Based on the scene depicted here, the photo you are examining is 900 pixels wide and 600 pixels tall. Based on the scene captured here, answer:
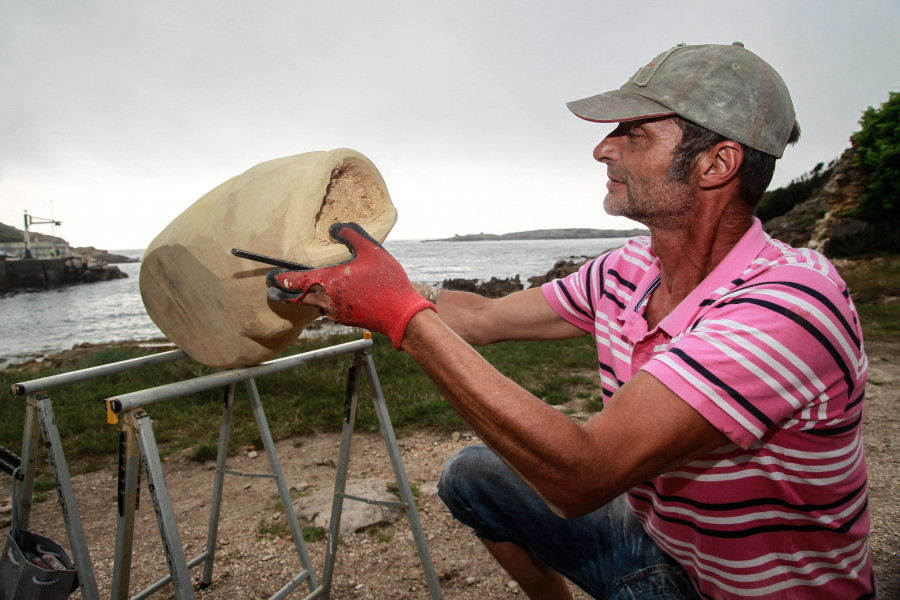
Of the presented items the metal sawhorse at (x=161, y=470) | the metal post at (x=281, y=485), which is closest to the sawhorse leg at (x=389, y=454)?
the metal sawhorse at (x=161, y=470)

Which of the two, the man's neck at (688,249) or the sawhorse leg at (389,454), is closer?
the man's neck at (688,249)

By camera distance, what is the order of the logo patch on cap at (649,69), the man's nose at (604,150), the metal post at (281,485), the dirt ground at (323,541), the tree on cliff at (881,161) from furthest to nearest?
the tree on cliff at (881,161) → the dirt ground at (323,541) → the metal post at (281,485) → the man's nose at (604,150) → the logo patch on cap at (649,69)

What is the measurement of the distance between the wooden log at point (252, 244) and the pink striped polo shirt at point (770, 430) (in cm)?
104

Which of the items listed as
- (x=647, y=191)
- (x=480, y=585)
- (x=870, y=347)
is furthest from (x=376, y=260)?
(x=870, y=347)

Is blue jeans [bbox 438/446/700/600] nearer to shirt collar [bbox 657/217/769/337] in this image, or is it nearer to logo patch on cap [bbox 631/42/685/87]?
shirt collar [bbox 657/217/769/337]

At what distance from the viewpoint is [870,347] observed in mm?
6621

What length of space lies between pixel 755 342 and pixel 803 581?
1.99 feet

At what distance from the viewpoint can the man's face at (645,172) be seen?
157 cm

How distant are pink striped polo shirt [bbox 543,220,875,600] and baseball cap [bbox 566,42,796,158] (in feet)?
0.95

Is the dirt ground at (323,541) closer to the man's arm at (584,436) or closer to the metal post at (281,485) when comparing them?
the metal post at (281,485)

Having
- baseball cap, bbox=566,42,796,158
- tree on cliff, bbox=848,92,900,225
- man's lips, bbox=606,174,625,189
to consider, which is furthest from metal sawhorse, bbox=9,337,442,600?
tree on cliff, bbox=848,92,900,225

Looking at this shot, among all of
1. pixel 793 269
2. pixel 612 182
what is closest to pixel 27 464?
pixel 612 182

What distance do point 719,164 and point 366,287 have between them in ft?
3.40

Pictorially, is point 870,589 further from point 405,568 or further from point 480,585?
point 405,568
